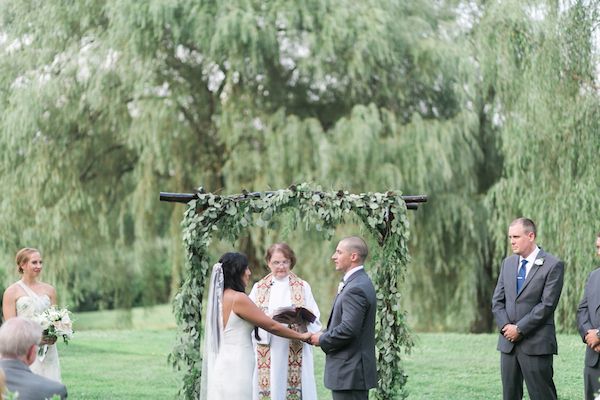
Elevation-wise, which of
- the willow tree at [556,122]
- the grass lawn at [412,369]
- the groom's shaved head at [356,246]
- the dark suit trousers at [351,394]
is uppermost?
the willow tree at [556,122]

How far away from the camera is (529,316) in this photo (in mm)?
7660

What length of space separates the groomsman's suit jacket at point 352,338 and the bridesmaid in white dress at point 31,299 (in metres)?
2.58

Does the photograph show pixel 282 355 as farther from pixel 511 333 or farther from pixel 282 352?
pixel 511 333

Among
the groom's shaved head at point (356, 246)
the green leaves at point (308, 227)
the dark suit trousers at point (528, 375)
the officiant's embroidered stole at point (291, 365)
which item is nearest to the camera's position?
the groom's shaved head at point (356, 246)

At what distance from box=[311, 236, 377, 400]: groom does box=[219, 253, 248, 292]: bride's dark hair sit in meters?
0.66

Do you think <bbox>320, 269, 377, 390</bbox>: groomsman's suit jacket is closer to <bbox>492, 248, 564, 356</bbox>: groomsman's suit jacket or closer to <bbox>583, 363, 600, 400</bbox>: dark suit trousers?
<bbox>492, 248, 564, 356</bbox>: groomsman's suit jacket

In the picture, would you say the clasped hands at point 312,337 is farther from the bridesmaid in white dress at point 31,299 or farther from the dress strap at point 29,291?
the dress strap at point 29,291

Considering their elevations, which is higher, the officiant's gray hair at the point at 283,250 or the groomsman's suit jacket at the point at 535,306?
the officiant's gray hair at the point at 283,250

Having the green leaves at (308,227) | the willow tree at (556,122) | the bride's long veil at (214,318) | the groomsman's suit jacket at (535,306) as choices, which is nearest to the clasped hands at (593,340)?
the groomsman's suit jacket at (535,306)

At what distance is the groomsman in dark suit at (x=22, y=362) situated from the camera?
5.08 meters

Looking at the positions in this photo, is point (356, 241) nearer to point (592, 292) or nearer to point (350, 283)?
point (350, 283)

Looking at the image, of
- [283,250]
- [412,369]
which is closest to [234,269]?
[283,250]

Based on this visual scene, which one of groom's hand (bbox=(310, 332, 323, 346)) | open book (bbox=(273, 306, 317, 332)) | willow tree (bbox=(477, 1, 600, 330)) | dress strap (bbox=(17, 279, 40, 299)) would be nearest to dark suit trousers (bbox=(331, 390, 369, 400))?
groom's hand (bbox=(310, 332, 323, 346))

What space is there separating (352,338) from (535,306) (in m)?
1.67
